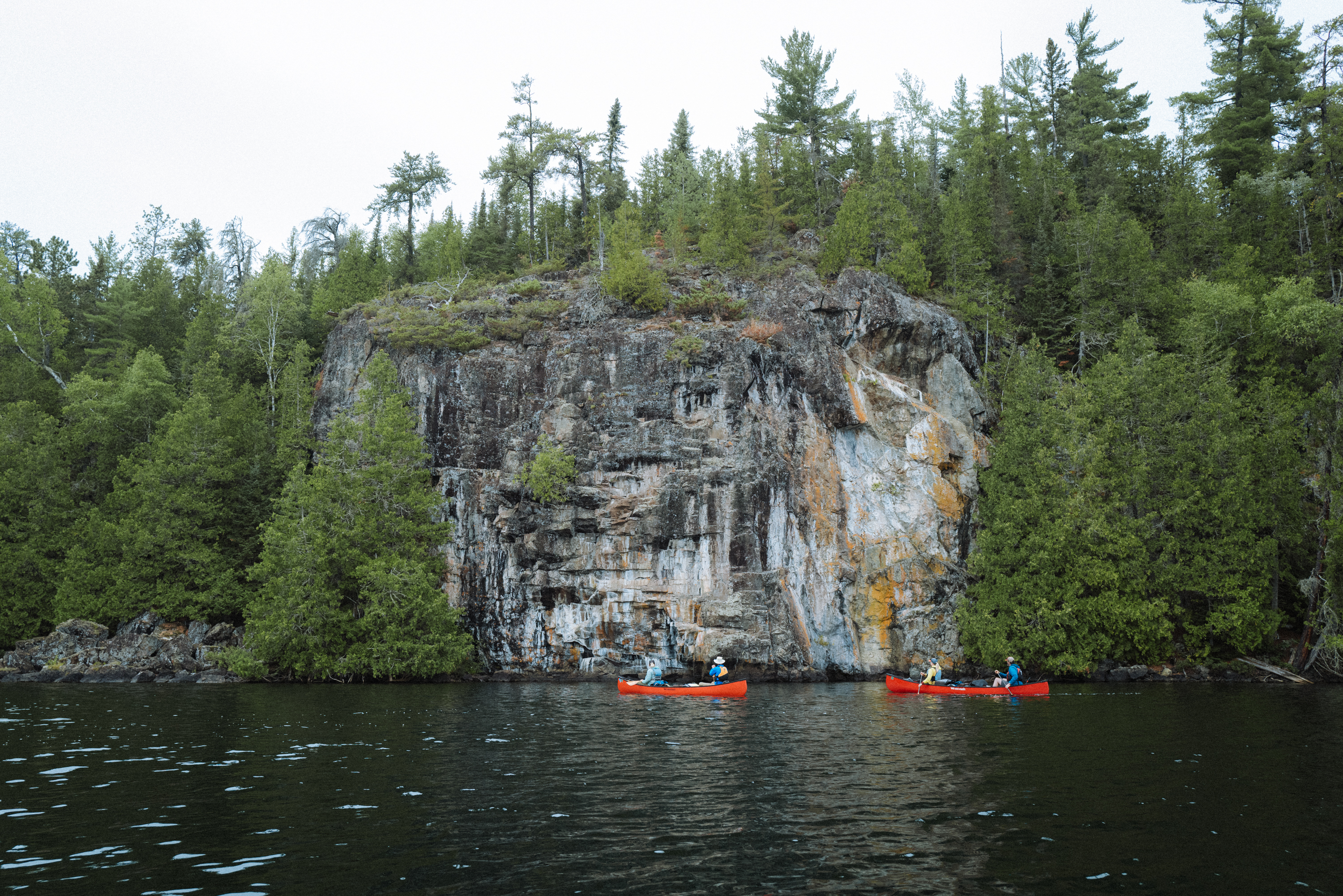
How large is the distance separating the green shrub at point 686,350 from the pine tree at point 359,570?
15492 millimetres

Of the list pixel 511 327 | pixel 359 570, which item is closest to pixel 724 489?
pixel 511 327

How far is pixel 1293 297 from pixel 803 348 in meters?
25.3

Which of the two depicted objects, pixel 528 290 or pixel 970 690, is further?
pixel 528 290

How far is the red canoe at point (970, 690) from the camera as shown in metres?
32.5

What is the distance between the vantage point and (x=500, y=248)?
62.5 meters

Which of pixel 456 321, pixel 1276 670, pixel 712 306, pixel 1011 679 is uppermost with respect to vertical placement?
pixel 712 306

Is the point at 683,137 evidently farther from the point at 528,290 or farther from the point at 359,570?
the point at 359,570

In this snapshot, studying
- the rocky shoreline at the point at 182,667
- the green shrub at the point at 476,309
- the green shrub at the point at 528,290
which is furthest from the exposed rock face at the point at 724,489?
the green shrub at the point at 528,290

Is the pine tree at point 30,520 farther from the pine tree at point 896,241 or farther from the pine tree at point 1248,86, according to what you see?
the pine tree at point 1248,86

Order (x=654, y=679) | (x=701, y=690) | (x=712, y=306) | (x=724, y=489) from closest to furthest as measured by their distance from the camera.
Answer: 1. (x=701, y=690)
2. (x=654, y=679)
3. (x=724, y=489)
4. (x=712, y=306)

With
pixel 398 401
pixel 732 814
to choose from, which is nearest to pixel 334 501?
pixel 398 401

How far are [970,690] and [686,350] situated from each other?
23.5 m

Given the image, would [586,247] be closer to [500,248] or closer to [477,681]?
[500,248]

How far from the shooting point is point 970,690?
34031 mm
